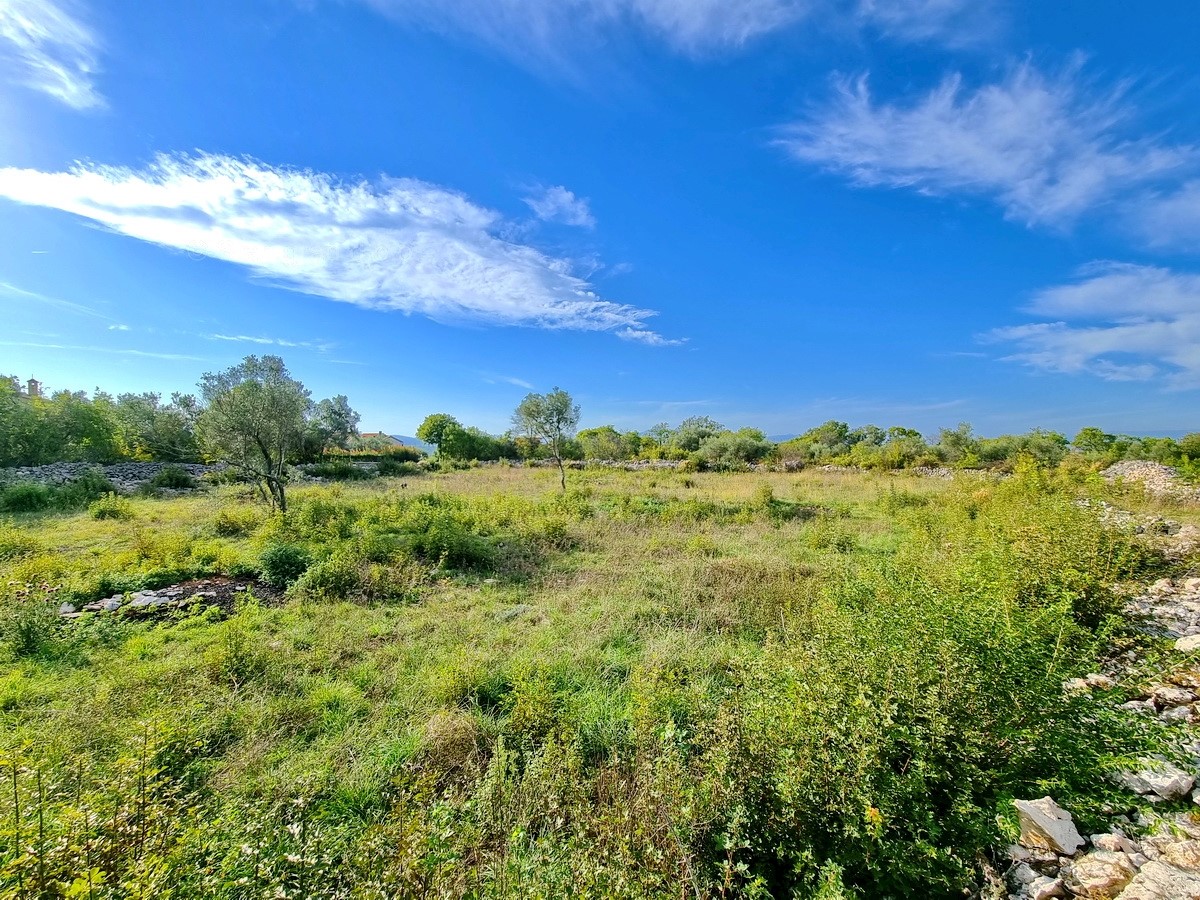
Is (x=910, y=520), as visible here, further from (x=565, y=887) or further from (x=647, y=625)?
(x=565, y=887)

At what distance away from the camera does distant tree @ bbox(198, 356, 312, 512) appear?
1242 cm

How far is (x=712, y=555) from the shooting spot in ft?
31.3

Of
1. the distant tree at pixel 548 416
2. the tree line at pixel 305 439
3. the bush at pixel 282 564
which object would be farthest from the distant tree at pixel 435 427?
the bush at pixel 282 564

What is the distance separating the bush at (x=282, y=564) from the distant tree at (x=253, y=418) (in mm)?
4385

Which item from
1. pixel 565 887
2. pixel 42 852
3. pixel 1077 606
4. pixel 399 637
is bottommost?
pixel 399 637

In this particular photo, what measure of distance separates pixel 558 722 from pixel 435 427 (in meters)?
46.3

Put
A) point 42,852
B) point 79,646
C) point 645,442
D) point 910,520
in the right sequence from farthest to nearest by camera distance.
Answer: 1. point 645,442
2. point 910,520
3. point 79,646
4. point 42,852

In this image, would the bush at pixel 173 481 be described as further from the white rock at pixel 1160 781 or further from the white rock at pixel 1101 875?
the white rock at pixel 1160 781

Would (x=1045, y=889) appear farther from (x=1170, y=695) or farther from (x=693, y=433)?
(x=693, y=433)

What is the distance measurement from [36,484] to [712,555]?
25110 mm

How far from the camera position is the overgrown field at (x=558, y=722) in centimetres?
226

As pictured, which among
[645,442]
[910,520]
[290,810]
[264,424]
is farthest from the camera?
[645,442]

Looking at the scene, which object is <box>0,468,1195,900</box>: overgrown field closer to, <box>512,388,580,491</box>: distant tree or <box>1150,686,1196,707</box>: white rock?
<box>1150,686,1196,707</box>: white rock

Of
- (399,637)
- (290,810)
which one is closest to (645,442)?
(399,637)
